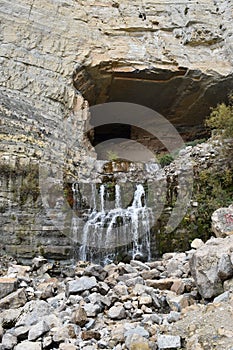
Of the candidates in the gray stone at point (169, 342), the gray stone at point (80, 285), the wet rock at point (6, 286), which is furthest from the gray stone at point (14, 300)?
the gray stone at point (169, 342)

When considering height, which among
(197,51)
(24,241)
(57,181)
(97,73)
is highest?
(197,51)

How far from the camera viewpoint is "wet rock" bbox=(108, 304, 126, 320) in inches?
147

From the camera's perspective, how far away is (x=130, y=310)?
385 centimetres

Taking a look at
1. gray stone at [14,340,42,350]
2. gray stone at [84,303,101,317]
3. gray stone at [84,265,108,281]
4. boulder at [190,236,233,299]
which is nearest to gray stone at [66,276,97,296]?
gray stone at [84,303,101,317]

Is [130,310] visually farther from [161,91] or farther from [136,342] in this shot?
[161,91]

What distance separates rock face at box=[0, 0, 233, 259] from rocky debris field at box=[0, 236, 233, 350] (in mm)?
4192

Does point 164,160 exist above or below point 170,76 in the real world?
below

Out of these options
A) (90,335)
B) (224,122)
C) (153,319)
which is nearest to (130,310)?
(153,319)

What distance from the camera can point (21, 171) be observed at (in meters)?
9.11

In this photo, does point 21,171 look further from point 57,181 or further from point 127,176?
point 127,176

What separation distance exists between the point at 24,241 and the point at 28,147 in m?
2.88

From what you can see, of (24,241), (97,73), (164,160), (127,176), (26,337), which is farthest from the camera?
(97,73)

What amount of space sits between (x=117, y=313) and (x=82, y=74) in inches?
439

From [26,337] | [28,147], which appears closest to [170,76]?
[28,147]
